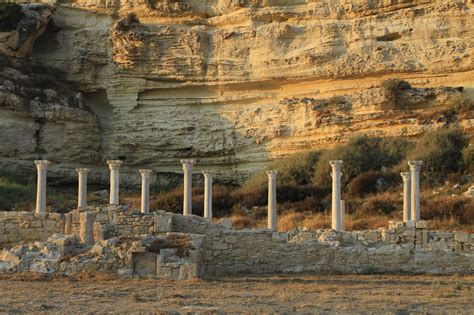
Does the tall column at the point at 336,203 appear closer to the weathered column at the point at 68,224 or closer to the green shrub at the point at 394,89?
the weathered column at the point at 68,224

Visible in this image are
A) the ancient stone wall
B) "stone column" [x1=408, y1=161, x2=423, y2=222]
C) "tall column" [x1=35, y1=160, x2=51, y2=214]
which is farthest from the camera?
"tall column" [x1=35, y1=160, x2=51, y2=214]

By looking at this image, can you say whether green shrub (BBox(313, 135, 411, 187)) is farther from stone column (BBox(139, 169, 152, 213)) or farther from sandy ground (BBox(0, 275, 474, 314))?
sandy ground (BBox(0, 275, 474, 314))

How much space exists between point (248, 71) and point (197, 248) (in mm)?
28256

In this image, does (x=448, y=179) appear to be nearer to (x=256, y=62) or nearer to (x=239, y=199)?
(x=239, y=199)

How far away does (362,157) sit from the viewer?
40.5 m

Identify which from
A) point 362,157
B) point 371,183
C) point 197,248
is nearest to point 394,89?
point 362,157

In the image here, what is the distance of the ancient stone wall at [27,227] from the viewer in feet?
79.3

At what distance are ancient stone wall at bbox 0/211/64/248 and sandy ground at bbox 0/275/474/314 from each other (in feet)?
18.5

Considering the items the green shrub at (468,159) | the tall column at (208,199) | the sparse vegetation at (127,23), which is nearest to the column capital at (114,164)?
the tall column at (208,199)

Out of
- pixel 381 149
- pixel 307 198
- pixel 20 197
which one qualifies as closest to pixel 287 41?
pixel 381 149

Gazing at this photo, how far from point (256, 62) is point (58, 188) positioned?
Answer: 11421mm

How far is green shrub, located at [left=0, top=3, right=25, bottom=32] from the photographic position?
4819 cm

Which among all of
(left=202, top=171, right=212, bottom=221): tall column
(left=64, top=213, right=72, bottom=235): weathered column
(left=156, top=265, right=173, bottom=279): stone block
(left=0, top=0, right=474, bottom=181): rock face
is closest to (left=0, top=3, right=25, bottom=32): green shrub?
(left=0, top=0, right=474, bottom=181): rock face

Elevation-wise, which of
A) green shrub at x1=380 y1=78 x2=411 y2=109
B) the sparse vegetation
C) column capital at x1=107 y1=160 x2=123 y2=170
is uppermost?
the sparse vegetation
